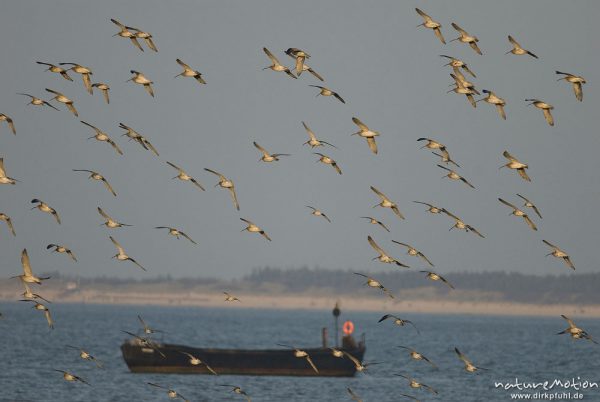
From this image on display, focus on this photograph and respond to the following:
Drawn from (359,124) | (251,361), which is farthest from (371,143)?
(251,361)

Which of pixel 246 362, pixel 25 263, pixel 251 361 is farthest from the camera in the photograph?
pixel 246 362

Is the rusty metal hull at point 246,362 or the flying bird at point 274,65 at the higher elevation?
the flying bird at point 274,65

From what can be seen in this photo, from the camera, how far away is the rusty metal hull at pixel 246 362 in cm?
10225

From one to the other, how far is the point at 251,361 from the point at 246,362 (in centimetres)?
52

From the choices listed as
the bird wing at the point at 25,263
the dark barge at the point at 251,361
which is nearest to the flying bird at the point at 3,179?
the bird wing at the point at 25,263

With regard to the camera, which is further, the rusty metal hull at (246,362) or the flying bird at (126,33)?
the rusty metal hull at (246,362)

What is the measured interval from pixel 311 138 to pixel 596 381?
72.8 meters

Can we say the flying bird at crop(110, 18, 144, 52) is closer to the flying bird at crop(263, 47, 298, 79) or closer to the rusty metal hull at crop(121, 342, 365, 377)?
the flying bird at crop(263, 47, 298, 79)

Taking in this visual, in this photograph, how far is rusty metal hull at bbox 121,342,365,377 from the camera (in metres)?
102

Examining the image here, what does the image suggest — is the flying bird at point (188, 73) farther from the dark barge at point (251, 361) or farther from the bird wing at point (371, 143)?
the dark barge at point (251, 361)

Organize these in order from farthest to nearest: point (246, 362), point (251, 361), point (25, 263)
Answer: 1. point (246, 362)
2. point (251, 361)
3. point (25, 263)

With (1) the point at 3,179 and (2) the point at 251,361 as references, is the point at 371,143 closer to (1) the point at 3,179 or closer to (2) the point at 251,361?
(1) the point at 3,179

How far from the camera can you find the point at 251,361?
341 ft

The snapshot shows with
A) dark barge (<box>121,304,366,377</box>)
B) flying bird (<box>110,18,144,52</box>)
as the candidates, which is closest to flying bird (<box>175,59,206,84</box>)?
flying bird (<box>110,18,144,52</box>)
